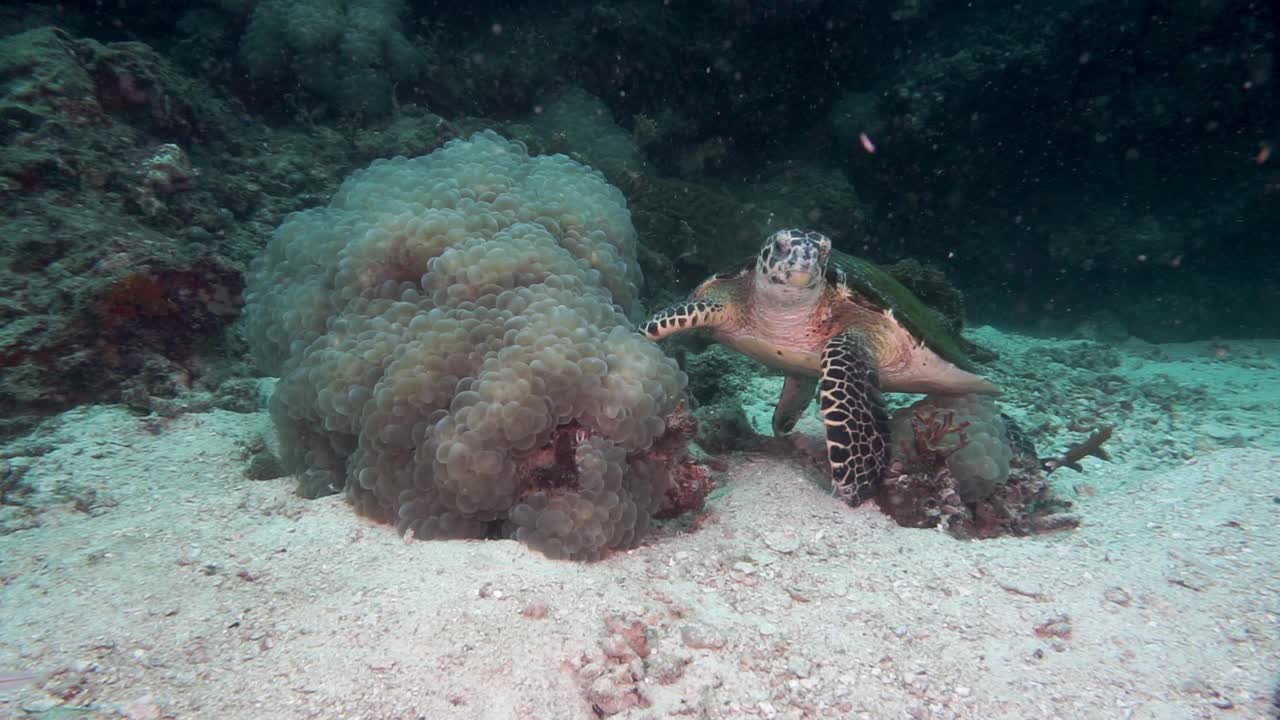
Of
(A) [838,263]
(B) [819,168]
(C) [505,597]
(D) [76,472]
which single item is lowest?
(D) [76,472]

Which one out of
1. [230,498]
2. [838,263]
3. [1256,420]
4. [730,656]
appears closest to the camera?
[730,656]

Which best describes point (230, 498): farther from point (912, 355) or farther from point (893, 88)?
point (893, 88)

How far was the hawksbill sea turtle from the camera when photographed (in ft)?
13.2

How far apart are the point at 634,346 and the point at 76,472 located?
3.12 meters

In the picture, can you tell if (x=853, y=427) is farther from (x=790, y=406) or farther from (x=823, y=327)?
(x=790, y=406)

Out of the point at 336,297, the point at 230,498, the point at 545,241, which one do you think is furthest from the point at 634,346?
the point at 230,498

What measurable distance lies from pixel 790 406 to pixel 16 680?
180 inches

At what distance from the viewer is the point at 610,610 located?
2.20 meters

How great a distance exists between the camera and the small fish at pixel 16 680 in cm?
159

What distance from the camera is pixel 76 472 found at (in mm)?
3027

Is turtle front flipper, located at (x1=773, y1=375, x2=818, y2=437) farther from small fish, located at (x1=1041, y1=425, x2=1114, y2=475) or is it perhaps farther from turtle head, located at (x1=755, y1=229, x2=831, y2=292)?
small fish, located at (x1=1041, y1=425, x2=1114, y2=475)

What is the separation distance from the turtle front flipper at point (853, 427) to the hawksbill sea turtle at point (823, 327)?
0.01 metres

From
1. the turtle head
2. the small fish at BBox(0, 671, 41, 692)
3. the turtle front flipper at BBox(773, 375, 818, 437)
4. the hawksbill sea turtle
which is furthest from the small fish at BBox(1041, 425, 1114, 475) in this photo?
the small fish at BBox(0, 671, 41, 692)

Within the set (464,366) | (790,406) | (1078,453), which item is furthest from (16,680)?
(1078,453)
